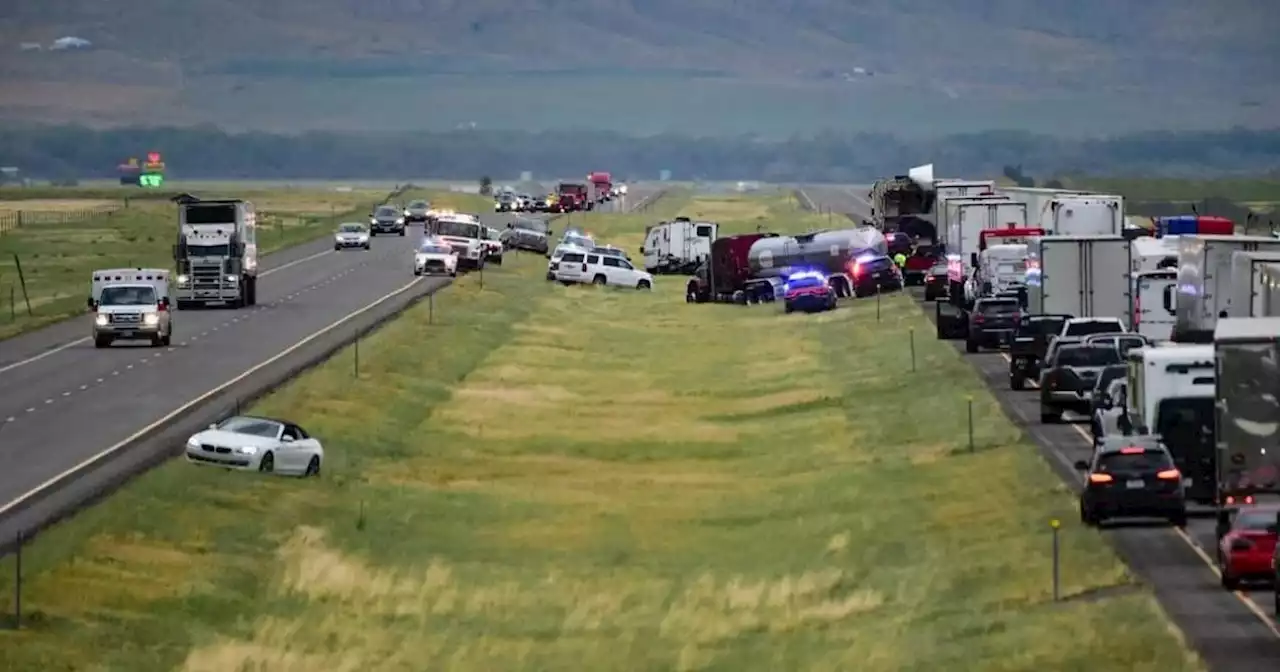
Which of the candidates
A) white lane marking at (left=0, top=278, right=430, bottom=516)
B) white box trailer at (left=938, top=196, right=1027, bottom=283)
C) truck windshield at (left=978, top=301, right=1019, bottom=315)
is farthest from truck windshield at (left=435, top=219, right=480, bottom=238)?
truck windshield at (left=978, top=301, right=1019, bottom=315)

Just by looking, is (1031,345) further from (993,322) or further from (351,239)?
(351,239)

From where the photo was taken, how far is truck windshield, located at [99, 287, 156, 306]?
253 ft

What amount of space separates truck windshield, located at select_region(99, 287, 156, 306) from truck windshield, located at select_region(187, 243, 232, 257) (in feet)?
44.2

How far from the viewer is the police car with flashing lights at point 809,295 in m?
101

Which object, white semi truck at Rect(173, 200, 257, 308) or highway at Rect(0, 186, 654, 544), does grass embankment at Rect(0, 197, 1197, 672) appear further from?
white semi truck at Rect(173, 200, 257, 308)

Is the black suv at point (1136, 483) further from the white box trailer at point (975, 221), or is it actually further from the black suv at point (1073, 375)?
the white box trailer at point (975, 221)

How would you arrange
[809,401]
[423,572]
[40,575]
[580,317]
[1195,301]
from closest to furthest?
[40,575], [423,572], [1195,301], [809,401], [580,317]

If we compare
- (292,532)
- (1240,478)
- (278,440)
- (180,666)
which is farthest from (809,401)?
(180,666)

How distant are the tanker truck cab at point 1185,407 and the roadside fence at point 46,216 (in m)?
122

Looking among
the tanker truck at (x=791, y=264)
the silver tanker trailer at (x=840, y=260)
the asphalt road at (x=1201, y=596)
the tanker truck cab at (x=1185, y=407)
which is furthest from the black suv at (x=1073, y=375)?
the silver tanker trailer at (x=840, y=260)

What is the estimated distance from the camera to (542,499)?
5272 cm

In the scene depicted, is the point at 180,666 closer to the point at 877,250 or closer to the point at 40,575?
the point at 40,575

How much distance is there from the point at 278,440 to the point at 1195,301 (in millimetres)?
19484

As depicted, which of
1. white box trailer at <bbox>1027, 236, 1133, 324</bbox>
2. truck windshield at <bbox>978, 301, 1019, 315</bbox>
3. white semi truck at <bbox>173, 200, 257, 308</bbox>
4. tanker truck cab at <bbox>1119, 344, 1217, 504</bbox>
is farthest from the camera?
white semi truck at <bbox>173, 200, 257, 308</bbox>
